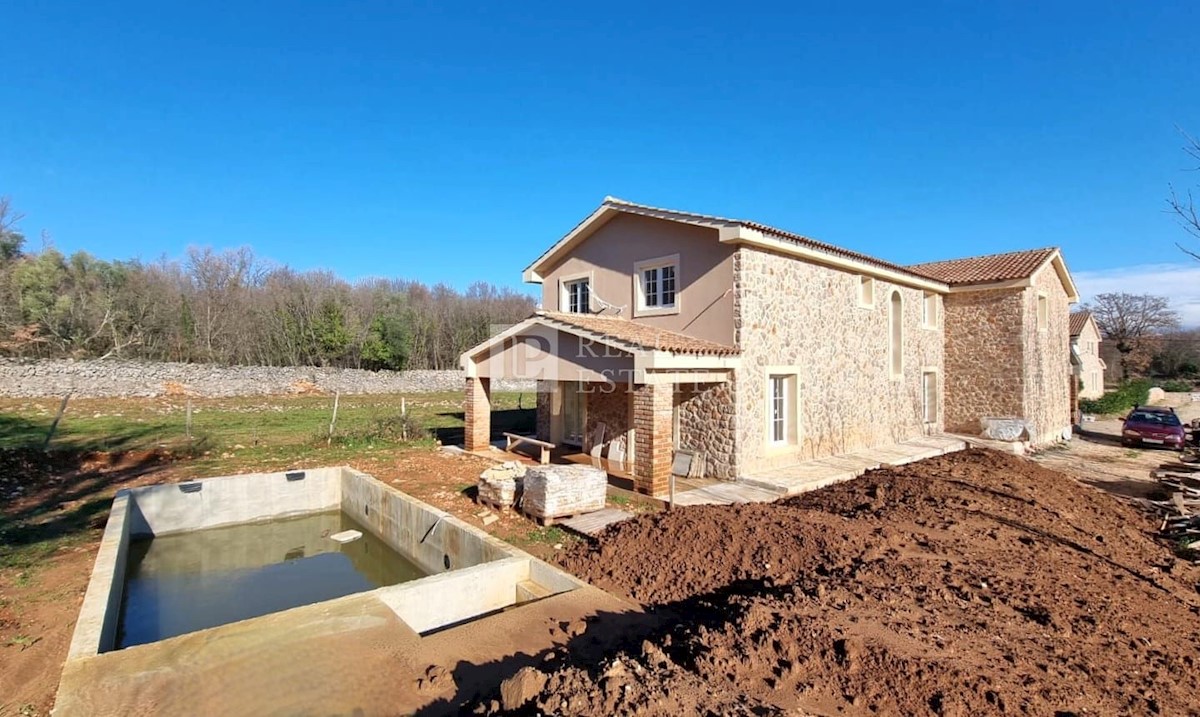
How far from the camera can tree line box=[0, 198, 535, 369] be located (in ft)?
107

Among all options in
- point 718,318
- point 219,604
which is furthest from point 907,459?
point 219,604

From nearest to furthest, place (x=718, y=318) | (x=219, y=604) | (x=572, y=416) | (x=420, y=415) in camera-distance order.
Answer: (x=219, y=604)
(x=718, y=318)
(x=572, y=416)
(x=420, y=415)

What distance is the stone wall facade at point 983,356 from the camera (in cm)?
1773

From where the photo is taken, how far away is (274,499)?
40.2ft

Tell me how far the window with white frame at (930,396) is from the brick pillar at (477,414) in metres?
14.4

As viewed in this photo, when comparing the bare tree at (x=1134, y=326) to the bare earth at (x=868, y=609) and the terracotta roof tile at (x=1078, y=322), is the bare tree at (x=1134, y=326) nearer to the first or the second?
the terracotta roof tile at (x=1078, y=322)

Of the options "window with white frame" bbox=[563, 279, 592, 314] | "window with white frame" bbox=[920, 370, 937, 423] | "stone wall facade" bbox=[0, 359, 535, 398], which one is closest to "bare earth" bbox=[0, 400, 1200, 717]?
"window with white frame" bbox=[563, 279, 592, 314]

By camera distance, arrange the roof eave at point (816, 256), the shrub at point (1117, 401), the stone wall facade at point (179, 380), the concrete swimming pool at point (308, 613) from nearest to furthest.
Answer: the concrete swimming pool at point (308, 613), the roof eave at point (816, 256), the stone wall facade at point (179, 380), the shrub at point (1117, 401)

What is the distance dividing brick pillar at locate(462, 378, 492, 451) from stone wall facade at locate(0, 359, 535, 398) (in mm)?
10888

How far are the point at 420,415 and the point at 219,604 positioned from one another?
15.7 meters

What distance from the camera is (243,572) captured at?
992 cm

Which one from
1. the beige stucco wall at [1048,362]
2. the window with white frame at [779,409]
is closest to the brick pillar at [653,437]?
the window with white frame at [779,409]

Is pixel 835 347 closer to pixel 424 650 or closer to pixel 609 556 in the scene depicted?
pixel 609 556

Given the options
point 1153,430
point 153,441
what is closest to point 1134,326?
point 1153,430
